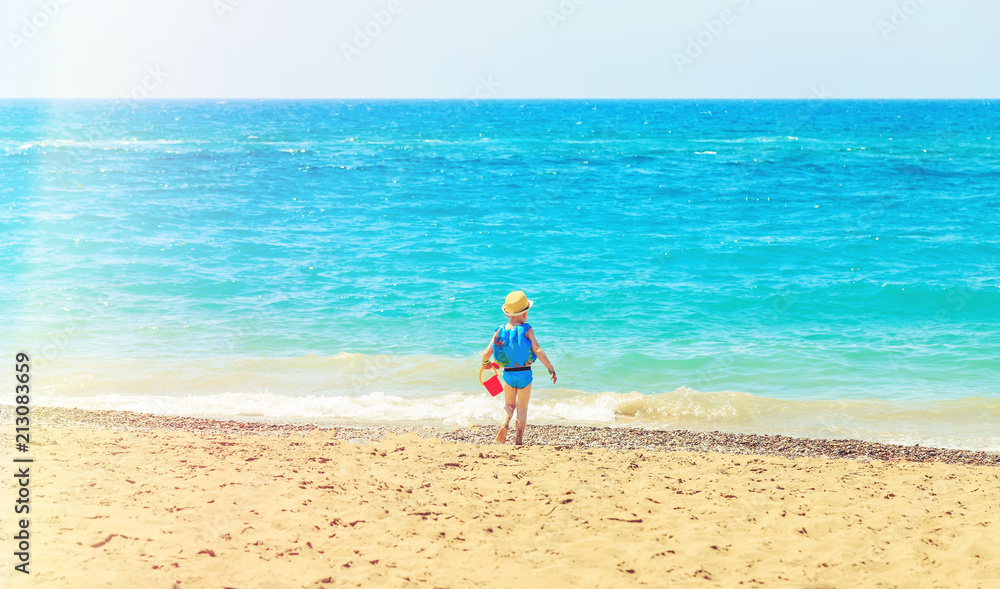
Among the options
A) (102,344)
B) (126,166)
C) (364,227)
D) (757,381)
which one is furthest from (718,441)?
(126,166)

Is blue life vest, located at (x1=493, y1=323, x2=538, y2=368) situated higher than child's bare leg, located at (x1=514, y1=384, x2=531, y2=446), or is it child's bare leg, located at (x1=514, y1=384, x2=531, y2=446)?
blue life vest, located at (x1=493, y1=323, x2=538, y2=368)

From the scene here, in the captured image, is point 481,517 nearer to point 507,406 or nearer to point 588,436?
point 507,406

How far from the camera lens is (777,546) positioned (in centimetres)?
454

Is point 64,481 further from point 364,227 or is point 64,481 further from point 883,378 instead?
point 364,227

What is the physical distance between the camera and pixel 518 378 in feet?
22.6

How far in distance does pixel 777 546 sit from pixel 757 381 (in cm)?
615

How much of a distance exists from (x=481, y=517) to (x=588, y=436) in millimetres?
3118

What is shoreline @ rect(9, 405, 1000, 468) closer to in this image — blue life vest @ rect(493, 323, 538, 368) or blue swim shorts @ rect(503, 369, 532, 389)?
blue swim shorts @ rect(503, 369, 532, 389)

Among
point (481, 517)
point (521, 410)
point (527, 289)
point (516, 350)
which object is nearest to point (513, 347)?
point (516, 350)

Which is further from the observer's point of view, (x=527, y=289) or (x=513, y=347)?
(x=527, y=289)

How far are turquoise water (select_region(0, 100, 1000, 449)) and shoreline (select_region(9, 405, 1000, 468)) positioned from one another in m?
0.63

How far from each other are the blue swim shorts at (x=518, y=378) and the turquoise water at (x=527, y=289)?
2072 mm

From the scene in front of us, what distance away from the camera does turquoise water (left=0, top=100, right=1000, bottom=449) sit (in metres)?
9.57

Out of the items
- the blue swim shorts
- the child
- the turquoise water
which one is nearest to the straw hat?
the child
